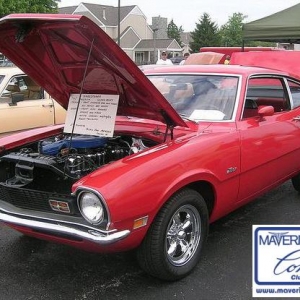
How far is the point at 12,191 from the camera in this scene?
324cm

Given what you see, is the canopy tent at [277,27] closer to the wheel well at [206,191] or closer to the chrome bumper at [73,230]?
the wheel well at [206,191]

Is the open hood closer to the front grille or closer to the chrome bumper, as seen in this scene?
the front grille

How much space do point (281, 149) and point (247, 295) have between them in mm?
1593

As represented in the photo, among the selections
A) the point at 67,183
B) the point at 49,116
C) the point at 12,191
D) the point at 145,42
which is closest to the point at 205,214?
the point at 67,183

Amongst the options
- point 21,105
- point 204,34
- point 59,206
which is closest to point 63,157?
point 59,206

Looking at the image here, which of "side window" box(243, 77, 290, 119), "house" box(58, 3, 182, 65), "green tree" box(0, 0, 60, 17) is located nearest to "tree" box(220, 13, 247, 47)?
"house" box(58, 3, 182, 65)

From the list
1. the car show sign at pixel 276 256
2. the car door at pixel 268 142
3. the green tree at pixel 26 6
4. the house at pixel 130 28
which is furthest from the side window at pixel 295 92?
the house at pixel 130 28

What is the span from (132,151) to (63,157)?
0.55 metres

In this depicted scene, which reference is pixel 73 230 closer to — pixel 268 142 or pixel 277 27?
pixel 268 142

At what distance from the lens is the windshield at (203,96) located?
3912 mm

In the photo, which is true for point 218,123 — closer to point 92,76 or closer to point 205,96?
point 205,96

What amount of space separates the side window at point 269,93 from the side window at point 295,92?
4.1 inches

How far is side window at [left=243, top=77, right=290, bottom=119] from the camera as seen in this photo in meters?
4.69

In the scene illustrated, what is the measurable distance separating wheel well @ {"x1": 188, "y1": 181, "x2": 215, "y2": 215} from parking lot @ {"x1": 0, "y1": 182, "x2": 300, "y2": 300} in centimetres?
45
